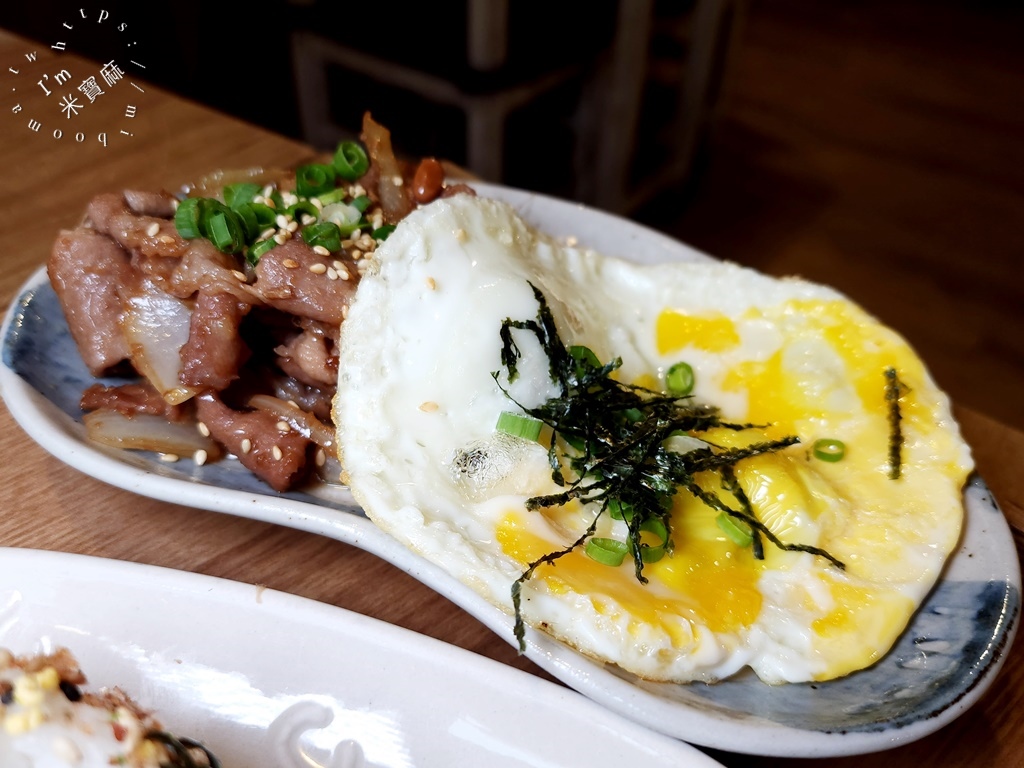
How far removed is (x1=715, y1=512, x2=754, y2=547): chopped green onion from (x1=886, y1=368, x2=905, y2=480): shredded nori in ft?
1.15

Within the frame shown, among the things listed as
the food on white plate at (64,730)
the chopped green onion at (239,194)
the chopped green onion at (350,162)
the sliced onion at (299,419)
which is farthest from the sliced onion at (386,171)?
the food on white plate at (64,730)

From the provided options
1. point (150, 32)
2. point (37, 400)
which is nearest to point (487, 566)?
point (37, 400)

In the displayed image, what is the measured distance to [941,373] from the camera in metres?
4.04

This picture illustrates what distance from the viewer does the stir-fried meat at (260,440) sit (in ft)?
5.34

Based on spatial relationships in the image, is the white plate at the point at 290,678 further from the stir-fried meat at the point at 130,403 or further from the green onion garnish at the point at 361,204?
the green onion garnish at the point at 361,204

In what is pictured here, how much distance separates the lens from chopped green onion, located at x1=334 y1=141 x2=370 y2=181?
6.58ft

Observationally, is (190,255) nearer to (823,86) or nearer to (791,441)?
(791,441)

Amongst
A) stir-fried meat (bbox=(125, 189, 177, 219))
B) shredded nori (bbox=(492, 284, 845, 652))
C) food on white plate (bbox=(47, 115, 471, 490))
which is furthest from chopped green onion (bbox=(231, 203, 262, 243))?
shredded nori (bbox=(492, 284, 845, 652))

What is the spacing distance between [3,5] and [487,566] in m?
2.11

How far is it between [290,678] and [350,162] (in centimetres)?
127

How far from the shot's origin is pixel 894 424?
1.63 meters

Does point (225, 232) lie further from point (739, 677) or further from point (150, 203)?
point (739, 677)

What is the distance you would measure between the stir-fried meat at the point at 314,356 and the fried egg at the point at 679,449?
150 millimetres

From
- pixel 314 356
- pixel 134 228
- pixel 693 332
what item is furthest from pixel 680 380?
pixel 134 228
